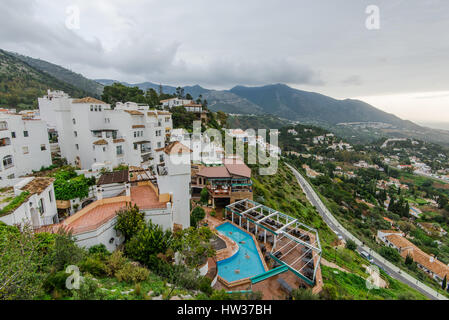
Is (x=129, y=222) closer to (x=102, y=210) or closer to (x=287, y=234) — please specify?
(x=102, y=210)

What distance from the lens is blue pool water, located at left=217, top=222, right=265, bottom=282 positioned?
45.1 ft

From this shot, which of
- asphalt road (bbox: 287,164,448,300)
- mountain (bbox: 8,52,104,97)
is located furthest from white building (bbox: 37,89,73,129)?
mountain (bbox: 8,52,104,97)

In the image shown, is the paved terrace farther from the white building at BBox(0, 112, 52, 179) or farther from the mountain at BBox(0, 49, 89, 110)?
the mountain at BBox(0, 49, 89, 110)

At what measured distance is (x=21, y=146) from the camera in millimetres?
19141

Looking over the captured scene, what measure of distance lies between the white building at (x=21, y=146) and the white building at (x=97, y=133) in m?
2.88

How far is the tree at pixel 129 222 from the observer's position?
1204 cm

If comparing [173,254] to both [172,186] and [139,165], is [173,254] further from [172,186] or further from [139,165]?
[139,165]

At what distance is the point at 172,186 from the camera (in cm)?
1533

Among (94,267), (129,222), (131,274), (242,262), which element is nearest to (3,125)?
(129,222)

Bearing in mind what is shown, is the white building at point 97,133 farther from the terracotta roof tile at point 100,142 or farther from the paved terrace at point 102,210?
the paved terrace at point 102,210

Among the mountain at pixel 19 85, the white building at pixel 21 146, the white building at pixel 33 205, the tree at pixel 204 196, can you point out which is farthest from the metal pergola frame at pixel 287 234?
the mountain at pixel 19 85

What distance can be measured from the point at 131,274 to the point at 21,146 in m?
19.8

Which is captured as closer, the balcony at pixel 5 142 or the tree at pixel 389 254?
the balcony at pixel 5 142
